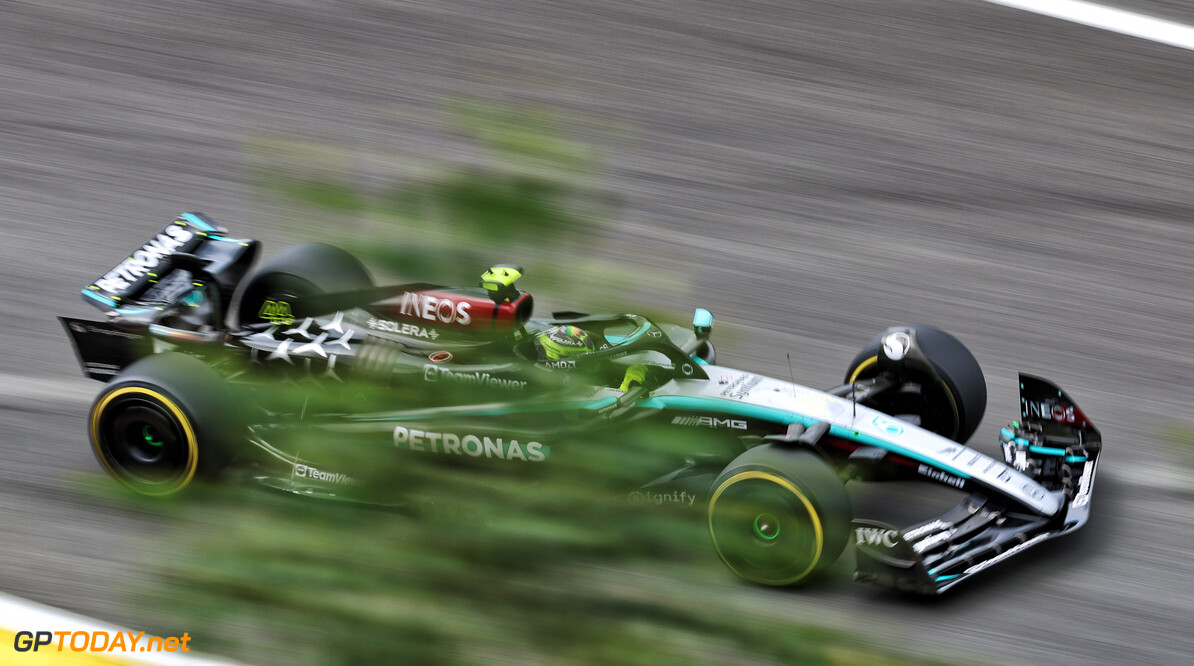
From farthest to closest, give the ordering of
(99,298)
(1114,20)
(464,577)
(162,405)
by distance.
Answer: (1114,20), (99,298), (162,405), (464,577)

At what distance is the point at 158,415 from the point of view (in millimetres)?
5145

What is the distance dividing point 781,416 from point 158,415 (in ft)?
8.59

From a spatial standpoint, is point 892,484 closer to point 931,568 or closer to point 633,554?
point 931,568

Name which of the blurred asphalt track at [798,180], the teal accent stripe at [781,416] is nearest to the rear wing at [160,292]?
the blurred asphalt track at [798,180]

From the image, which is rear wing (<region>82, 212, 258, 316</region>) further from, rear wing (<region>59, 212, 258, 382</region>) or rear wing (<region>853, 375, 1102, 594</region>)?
rear wing (<region>853, 375, 1102, 594</region>)

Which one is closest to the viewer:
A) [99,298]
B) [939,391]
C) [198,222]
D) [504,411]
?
[504,411]

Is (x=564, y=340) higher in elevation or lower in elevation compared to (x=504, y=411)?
higher

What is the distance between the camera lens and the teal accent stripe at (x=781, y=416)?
5.08 meters

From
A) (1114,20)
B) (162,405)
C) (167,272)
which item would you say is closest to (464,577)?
(162,405)

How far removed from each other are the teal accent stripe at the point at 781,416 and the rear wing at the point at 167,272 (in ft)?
7.59

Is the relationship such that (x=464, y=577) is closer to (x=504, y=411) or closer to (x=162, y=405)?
(x=504, y=411)

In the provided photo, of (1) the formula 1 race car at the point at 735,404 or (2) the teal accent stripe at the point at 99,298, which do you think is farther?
(2) the teal accent stripe at the point at 99,298

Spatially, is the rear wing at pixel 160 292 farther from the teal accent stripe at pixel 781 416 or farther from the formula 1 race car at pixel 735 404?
the teal accent stripe at pixel 781 416

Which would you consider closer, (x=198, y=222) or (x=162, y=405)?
(x=162, y=405)
